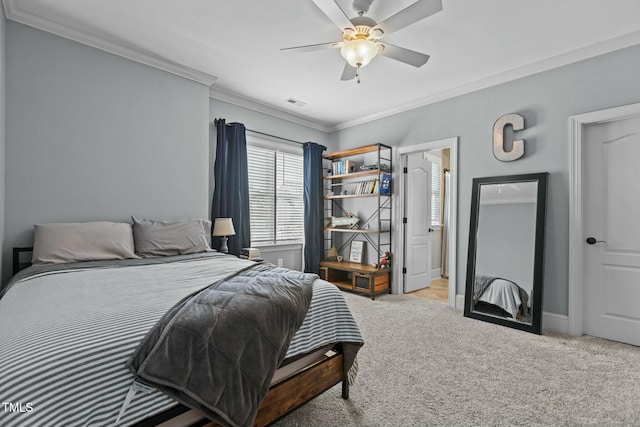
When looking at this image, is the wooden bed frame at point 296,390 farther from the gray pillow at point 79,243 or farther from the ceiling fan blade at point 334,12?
the ceiling fan blade at point 334,12

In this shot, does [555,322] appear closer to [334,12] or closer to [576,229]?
[576,229]

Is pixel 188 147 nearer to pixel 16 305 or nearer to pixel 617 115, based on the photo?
pixel 16 305

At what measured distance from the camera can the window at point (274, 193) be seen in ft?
15.0

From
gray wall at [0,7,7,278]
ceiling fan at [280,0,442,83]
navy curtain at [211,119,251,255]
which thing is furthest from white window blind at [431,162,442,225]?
gray wall at [0,7,7,278]

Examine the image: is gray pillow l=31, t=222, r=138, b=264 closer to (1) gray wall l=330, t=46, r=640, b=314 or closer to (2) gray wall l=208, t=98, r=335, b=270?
(2) gray wall l=208, t=98, r=335, b=270

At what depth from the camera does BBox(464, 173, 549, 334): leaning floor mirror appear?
316cm

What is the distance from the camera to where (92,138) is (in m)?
2.94

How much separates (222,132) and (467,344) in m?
3.57

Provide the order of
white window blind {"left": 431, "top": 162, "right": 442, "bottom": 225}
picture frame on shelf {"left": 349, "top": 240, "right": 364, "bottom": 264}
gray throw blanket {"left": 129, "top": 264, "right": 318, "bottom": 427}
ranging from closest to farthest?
1. gray throw blanket {"left": 129, "top": 264, "right": 318, "bottom": 427}
2. picture frame on shelf {"left": 349, "top": 240, "right": 364, "bottom": 264}
3. white window blind {"left": 431, "top": 162, "right": 442, "bottom": 225}

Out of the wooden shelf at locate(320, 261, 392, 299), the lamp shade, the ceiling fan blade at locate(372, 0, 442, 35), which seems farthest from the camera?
the wooden shelf at locate(320, 261, 392, 299)

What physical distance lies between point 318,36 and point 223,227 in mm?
2257

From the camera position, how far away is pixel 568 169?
3092 mm

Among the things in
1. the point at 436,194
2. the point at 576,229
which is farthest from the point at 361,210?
the point at 576,229

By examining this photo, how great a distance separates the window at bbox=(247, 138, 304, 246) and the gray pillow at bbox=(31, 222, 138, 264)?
1.97m
